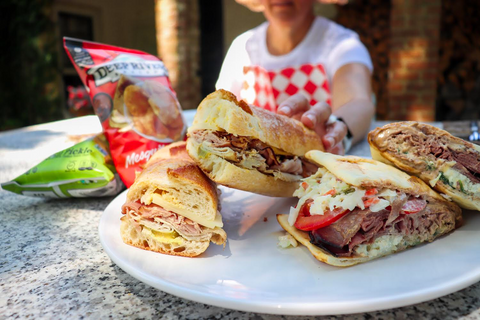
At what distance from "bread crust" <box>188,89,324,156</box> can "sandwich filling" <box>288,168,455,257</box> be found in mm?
304

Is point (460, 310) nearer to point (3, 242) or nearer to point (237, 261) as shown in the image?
point (237, 261)

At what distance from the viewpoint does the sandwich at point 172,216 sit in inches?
41.7

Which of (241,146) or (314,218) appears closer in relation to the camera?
(314,218)

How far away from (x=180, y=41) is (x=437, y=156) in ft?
16.0

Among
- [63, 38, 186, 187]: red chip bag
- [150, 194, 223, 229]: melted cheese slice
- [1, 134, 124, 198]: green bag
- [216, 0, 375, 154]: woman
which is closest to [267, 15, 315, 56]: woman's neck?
[216, 0, 375, 154]: woman

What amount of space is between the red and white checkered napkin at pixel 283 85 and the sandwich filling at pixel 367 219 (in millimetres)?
2064

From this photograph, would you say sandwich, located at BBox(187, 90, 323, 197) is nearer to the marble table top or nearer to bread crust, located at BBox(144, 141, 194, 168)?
bread crust, located at BBox(144, 141, 194, 168)

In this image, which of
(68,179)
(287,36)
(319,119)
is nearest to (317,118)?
(319,119)

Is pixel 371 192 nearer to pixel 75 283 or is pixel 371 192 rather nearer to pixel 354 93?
pixel 75 283

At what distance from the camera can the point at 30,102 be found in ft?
27.4

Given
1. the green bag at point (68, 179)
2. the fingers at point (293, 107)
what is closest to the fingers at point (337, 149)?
the fingers at point (293, 107)

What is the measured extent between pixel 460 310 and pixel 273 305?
44 centimetres

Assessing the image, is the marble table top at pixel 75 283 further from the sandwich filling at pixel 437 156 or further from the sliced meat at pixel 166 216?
the sandwich filling at pixel 437 156

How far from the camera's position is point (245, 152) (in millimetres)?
1285
